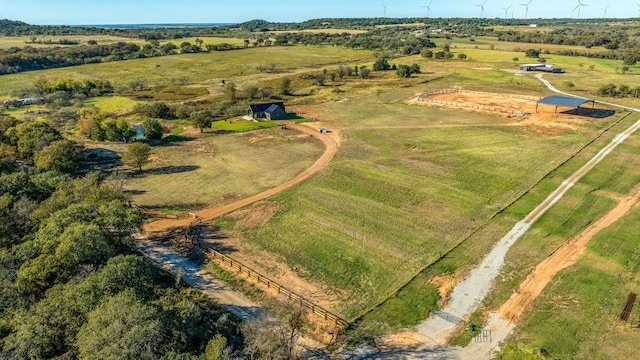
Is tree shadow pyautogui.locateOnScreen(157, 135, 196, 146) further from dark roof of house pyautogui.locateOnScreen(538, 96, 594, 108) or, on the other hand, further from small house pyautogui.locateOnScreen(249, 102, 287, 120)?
dark roof of house pyautogui.locateOnScreen(538, 96, 594, 108)

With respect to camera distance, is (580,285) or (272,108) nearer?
(580,285)

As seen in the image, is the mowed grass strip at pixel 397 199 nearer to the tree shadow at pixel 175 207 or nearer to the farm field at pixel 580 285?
the farm field at pixel 580 285

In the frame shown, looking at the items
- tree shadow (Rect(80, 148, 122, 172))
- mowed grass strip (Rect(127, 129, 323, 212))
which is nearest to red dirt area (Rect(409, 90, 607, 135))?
mowed grass strip (Rect(127, 129, 323, 212))

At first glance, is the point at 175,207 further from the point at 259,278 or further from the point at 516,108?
the point at 516,108

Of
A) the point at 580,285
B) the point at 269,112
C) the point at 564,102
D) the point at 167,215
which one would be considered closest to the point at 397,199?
the point at 580,285

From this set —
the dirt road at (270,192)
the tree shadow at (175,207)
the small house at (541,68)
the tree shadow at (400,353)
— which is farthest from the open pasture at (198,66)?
the tree shadow at (400,353)

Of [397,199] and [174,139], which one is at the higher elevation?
[174,139]
